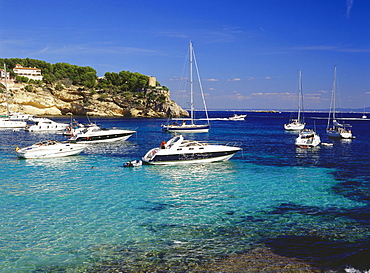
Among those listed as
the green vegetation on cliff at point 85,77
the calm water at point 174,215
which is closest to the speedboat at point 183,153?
the calm water at point 174,215

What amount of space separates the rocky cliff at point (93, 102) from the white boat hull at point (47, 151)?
9259 cm

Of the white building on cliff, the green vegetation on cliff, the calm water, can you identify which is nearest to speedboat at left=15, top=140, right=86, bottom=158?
the calm water

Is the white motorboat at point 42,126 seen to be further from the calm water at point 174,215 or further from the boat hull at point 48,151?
the calm water at point 174,215

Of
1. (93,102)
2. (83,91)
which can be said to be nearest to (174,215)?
(93,102)

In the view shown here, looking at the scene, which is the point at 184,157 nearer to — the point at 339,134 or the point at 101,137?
the point at 101,137

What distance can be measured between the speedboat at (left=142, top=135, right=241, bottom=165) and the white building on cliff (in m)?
121

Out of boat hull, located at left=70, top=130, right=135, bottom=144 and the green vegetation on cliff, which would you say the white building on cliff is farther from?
boat hull, located at left=70, top=130, right=135, bottom=144

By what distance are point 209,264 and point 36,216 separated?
8.18 meters

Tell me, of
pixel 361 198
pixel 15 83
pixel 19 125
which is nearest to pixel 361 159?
pixel 361 198

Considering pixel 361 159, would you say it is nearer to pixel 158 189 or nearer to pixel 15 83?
pixel 158 189

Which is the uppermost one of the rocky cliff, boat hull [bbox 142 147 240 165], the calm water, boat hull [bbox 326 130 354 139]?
the rocky cliff

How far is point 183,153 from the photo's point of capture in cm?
2623

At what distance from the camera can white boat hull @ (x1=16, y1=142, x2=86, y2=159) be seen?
28.5 meters

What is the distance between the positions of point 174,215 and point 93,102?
123 meters
